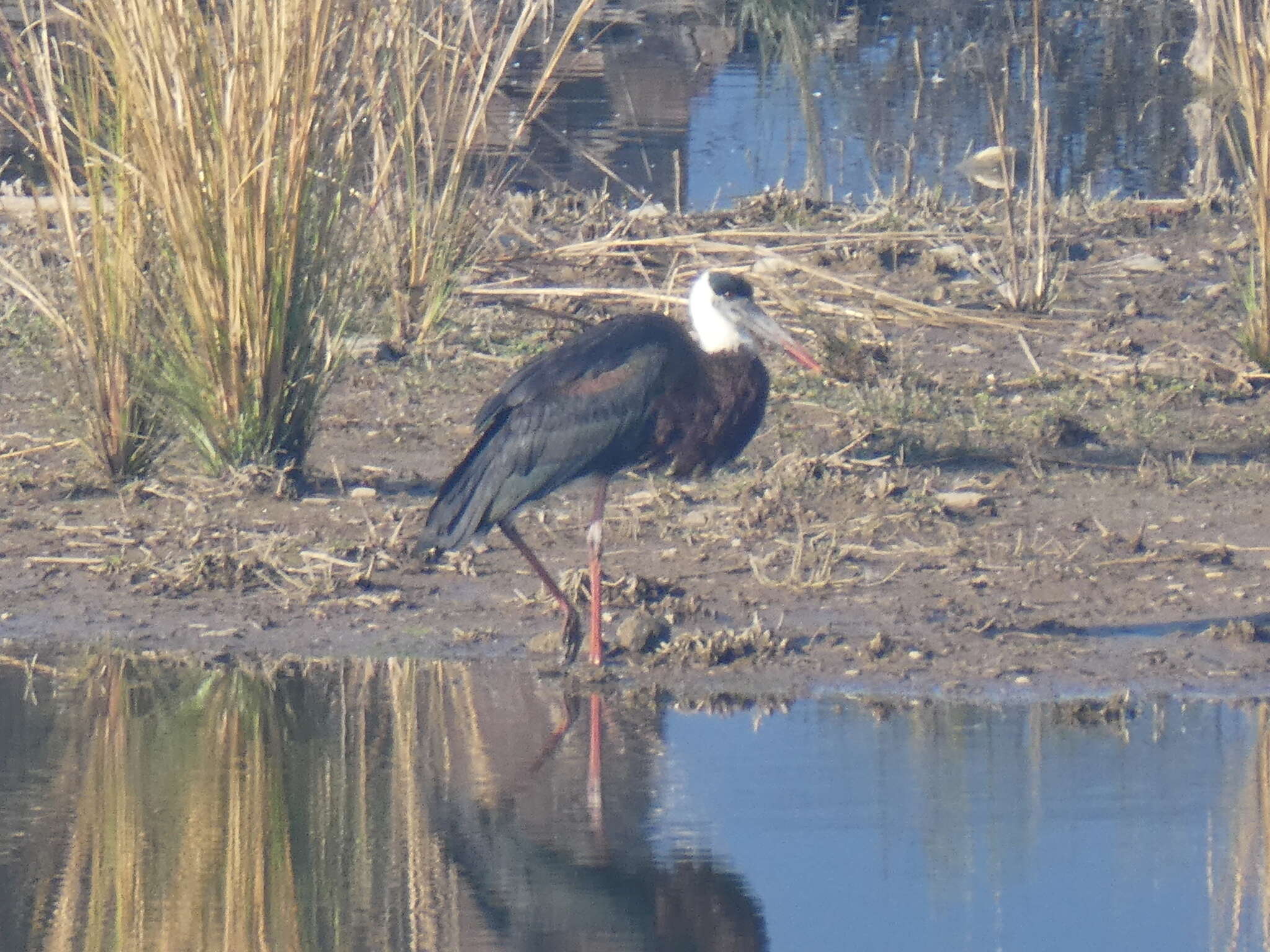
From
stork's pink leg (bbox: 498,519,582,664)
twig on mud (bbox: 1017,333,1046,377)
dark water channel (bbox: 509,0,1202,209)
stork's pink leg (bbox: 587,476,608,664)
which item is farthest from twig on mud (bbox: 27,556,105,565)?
dark water channel (bbox: 509,0,1202,209)

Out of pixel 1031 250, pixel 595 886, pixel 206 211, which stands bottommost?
pixel 595 886

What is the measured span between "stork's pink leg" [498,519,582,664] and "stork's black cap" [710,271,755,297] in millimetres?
983

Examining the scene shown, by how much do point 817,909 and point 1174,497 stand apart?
3263 millimetres

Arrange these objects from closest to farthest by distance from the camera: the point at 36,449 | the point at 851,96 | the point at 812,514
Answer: the point at 812,514, the point at 36,449, the point at 851,96

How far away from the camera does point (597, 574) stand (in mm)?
5609

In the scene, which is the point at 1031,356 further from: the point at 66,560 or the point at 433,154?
the point at 66,560

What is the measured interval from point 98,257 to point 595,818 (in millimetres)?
2982

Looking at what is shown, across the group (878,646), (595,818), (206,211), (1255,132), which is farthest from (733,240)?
(595,818)

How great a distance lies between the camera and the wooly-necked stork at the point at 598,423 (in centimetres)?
570

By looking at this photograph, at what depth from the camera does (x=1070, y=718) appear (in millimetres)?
4949

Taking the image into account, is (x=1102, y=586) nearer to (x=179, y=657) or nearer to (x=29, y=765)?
(x=179, y=657)

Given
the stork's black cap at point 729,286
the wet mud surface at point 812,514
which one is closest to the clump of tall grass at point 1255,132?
the wet mud surface at point 812,514

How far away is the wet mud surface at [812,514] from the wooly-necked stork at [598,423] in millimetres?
341

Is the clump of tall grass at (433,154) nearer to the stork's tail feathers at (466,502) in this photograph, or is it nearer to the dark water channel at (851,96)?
the dark water channel at (851,96)
